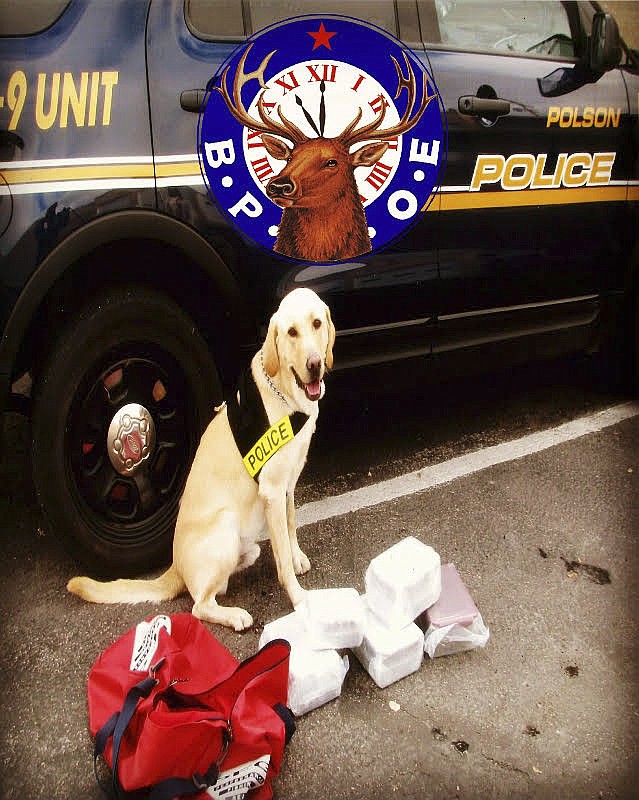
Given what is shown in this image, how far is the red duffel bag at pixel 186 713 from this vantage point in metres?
1.42

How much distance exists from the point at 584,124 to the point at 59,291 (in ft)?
6.31

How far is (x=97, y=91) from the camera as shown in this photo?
174 cm

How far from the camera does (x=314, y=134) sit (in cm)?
188

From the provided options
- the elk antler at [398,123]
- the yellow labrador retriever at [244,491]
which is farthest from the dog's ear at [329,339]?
the elk antler at [398,123]

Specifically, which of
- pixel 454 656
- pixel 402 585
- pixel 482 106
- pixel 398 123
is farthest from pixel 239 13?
pixel 454 656

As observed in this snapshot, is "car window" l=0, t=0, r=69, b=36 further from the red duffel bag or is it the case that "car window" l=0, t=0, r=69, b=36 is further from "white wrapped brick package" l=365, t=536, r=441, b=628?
"white wrapped brick package" l=365, t=536, r=441, b=628

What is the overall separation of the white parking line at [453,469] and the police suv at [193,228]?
39cm

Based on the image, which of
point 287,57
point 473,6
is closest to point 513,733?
point 287,57

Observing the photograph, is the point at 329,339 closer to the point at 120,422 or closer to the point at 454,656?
the point at 120,422

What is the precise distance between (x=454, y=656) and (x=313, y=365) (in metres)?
0.89

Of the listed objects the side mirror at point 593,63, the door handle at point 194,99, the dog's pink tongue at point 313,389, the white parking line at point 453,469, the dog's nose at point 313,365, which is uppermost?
the side mirror at point 593,63

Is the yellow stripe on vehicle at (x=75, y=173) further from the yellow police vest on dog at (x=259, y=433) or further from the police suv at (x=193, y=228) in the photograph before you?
the yellow police vest on dog at (x=259, y=433)

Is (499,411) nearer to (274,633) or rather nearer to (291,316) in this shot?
(291,316)

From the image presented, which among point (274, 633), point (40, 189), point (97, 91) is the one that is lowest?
point (274, 633)
